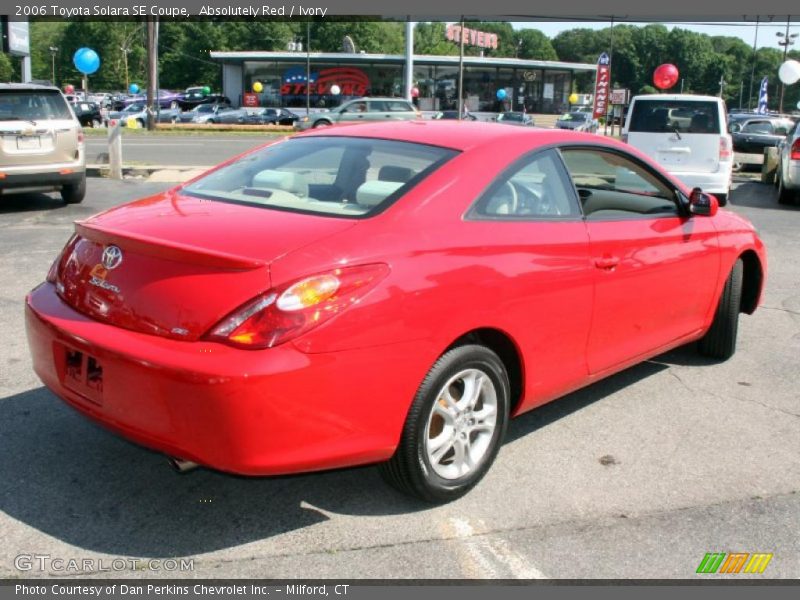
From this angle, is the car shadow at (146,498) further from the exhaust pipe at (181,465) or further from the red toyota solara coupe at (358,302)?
the red toyota solara coupe at (358,302)

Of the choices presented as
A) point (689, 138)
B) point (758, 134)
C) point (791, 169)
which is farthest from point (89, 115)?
point (791, 169)

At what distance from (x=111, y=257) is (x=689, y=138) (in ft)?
39.4

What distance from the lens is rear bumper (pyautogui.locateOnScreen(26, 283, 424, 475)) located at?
267cm

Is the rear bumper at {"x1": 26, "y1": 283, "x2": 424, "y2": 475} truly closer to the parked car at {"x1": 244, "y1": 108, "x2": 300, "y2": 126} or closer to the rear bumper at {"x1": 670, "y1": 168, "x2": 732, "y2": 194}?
the rear bumper at {"x1": 670, "y1": 168, "x2": 732, "y2": 194}

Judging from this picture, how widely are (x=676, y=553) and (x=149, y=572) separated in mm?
1924

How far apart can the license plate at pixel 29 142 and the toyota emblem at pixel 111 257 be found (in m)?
8.36

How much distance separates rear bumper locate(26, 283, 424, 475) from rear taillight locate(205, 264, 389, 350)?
41 millimetres

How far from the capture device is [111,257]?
3129 mm

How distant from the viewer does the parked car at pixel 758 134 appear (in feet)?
82.0

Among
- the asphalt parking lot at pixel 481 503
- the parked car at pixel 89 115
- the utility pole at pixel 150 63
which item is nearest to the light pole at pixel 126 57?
the parked car at pixel 89 115

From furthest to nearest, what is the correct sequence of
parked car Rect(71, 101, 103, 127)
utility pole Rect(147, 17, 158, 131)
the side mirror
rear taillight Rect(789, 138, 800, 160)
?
parked car Rect(71, 101, 103, 127), utility pole Rect(147, 17, 158, 131), rear taillight Rect(789, 138, 800, 160), the side mirror

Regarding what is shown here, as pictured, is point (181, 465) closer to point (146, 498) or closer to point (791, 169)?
point (146, 498)

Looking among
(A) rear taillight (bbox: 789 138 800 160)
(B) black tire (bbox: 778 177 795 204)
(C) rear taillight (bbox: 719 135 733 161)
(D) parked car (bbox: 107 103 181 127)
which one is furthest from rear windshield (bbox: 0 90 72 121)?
(D) parked car (bbox: 107 103 181 127)

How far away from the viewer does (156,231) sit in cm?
312
